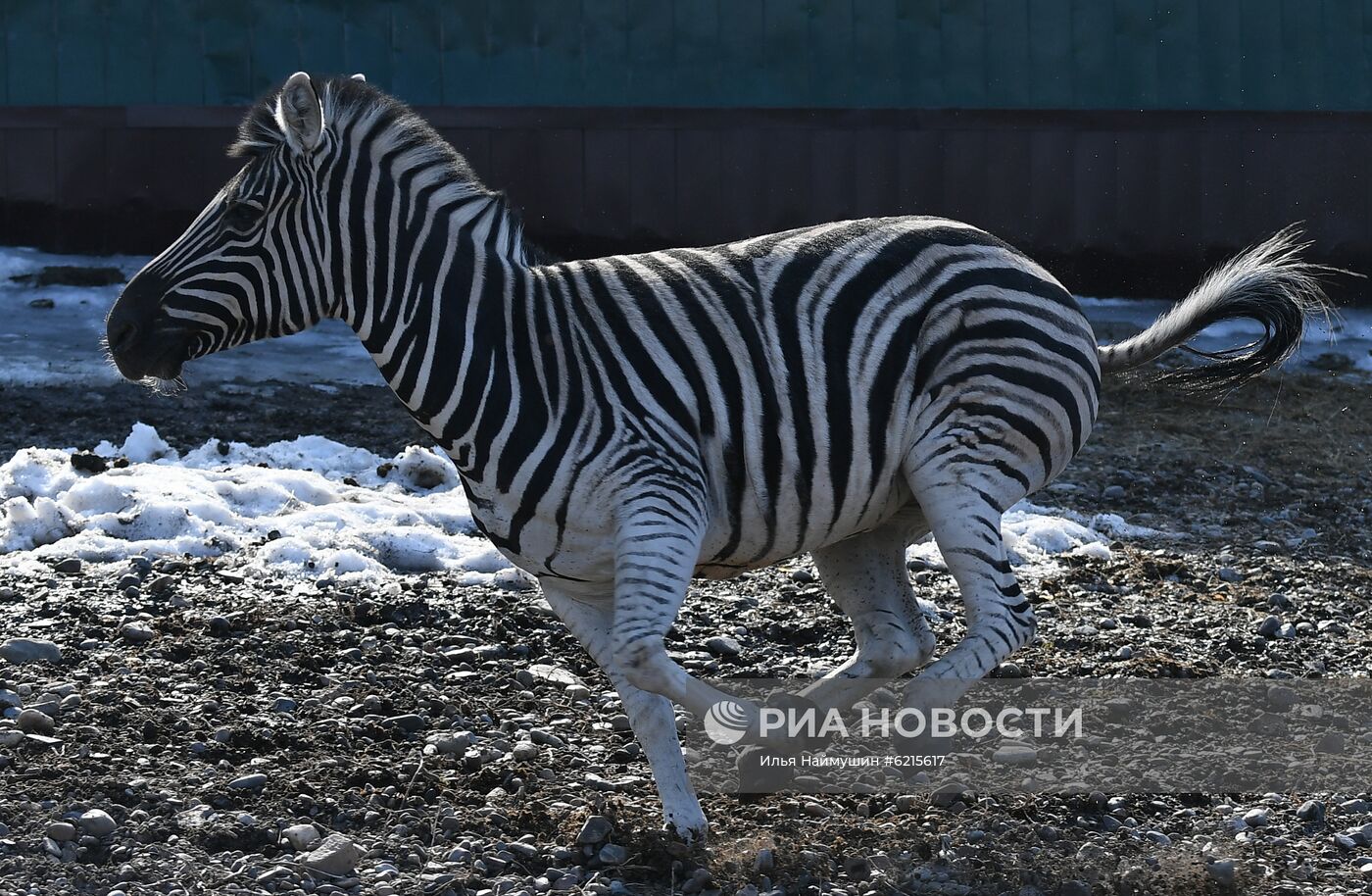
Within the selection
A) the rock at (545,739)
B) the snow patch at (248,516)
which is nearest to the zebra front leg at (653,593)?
the rock at (545,739)

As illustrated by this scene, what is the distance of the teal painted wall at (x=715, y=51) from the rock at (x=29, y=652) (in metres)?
8.31

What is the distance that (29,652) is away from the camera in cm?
588

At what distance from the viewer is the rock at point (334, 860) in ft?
14.0

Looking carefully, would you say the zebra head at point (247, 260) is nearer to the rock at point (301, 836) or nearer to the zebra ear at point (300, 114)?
the zebra ear at point (300, 114)

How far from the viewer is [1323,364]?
12672 millimetres

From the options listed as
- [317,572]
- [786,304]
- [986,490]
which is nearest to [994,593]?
[986,490]

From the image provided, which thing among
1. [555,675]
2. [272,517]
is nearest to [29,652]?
[272,517]

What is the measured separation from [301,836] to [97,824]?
586 millimetres

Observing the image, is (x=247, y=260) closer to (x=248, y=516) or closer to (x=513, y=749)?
(x=513, y=749)

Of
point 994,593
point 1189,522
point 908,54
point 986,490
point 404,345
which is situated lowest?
point 1189,522

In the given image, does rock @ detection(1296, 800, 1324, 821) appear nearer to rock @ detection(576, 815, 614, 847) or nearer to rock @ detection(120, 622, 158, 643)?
rock @ detection(576, 815, 614, 847)

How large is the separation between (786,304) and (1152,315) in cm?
921

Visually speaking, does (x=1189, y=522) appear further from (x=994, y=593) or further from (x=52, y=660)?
(x=52, y=660)

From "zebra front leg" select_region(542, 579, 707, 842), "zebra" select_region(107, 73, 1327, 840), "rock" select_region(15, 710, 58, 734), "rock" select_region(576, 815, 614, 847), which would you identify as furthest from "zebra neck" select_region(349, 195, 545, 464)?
"rock" select_region(15, 710, 58, 734)
